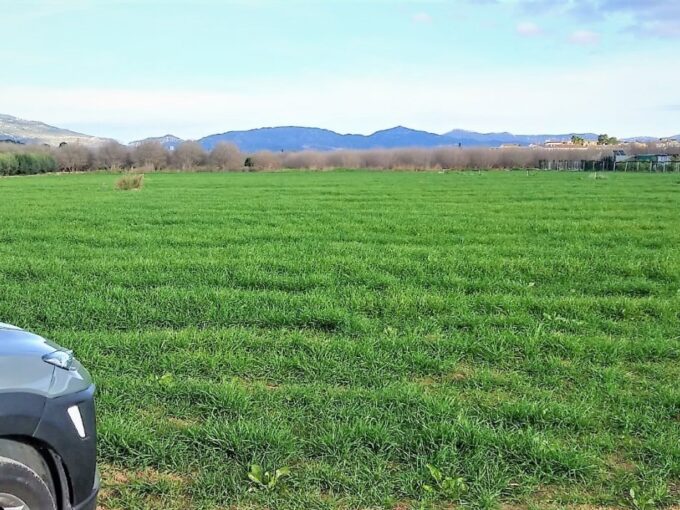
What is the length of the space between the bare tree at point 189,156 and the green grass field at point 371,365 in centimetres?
8359

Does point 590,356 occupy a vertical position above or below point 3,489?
below

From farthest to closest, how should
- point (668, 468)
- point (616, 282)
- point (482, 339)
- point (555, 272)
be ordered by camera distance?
point (555, 272) → point (616, 282) → point (482, 339) → point (668, 468)

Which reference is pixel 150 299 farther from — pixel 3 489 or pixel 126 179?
pixel 126 179

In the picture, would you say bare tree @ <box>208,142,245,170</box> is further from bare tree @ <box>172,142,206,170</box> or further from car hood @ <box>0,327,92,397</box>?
car hood @ <box>0,327,92,397</box>

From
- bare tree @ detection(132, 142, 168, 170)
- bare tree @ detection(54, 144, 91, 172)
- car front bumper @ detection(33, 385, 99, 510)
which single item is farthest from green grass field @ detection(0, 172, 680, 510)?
bare tree @ detection(54, 144, 91, 172)

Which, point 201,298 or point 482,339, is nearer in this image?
point 482,339

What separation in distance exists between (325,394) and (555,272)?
5.45 metres

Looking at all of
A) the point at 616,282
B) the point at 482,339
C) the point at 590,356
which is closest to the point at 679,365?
the point at 590,356

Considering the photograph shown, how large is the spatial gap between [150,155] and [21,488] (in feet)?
331

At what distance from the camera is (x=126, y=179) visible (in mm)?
32375

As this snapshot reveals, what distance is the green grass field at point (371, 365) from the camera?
3721 mm

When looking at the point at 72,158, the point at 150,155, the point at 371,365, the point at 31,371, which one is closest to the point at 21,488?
the point at 31,371

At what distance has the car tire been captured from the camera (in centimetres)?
228

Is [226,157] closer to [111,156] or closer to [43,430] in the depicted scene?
[111,156]
